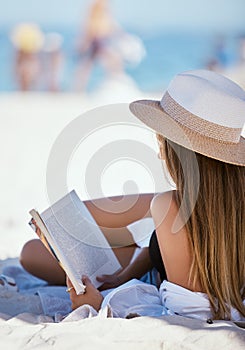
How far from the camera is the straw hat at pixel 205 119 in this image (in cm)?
196

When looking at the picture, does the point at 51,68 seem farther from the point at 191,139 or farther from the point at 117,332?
the point at 117,332

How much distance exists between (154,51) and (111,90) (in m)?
10.3

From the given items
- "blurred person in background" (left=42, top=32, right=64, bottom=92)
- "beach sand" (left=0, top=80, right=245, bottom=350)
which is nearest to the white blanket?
"beach sand" (left=0, top=80, right=245, bottom=350)

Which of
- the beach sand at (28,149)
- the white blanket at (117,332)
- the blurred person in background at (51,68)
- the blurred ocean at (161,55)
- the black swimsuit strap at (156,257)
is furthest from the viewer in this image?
the blurred ocean at (161,55)

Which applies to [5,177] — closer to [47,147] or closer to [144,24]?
[47,147]

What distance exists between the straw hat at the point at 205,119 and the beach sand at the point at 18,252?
467 mm

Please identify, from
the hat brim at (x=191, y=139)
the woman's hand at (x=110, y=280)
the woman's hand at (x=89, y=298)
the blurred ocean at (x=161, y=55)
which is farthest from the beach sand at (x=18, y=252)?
the blurred ocean at (x=161, y=55)

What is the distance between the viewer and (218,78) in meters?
2.06

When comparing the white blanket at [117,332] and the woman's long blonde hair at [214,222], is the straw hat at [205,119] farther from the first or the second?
the white blanket at [117,332]

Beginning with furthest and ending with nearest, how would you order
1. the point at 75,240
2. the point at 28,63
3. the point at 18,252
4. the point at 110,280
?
the point at 28,63 → the point at 18,252 → the point at 110,280 → the point at 75,240

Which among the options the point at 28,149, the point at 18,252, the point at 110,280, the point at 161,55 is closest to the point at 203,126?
the point at 110,280

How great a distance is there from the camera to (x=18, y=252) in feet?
10.0

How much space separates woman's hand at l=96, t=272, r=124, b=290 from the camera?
234 cm

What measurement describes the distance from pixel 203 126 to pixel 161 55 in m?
17.4
